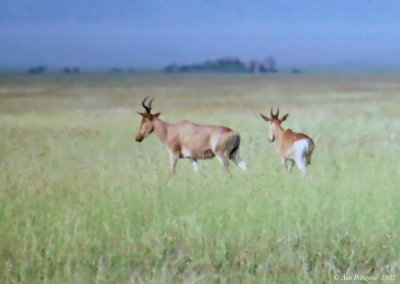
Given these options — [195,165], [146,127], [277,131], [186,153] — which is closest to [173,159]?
[186,153]

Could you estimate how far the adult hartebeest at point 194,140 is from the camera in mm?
6922

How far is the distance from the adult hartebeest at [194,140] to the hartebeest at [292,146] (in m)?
0.30

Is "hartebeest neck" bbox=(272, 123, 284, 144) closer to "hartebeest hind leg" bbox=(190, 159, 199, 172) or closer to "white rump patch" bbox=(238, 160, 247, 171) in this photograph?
"white rump patch" bbox=(238, 160, 247, 171)

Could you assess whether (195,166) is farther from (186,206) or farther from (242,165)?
(186,206)

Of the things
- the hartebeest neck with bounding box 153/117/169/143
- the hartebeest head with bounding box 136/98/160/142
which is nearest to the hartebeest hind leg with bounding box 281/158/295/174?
the hartebeest neck with bounding box 153/117/169/143

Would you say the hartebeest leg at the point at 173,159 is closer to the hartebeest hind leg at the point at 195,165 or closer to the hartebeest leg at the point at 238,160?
the hartebeest hind leg at the point at 195,165

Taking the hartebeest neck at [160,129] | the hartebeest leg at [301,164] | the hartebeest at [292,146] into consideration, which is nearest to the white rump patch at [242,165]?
the hartebeest at [292,146]

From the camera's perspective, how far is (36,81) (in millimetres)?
13852

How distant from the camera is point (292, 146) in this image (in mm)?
6883

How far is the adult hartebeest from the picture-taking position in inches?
273

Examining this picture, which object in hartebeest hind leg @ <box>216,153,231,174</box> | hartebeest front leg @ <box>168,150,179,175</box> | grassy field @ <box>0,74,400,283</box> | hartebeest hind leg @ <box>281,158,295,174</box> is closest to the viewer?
grassy field @ <box>0,74,400,283</box>

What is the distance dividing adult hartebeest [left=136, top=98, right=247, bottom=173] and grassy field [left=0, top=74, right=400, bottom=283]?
108mm

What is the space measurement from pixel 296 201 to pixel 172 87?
675cm

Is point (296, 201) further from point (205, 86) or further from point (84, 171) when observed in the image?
point (205, 86)
